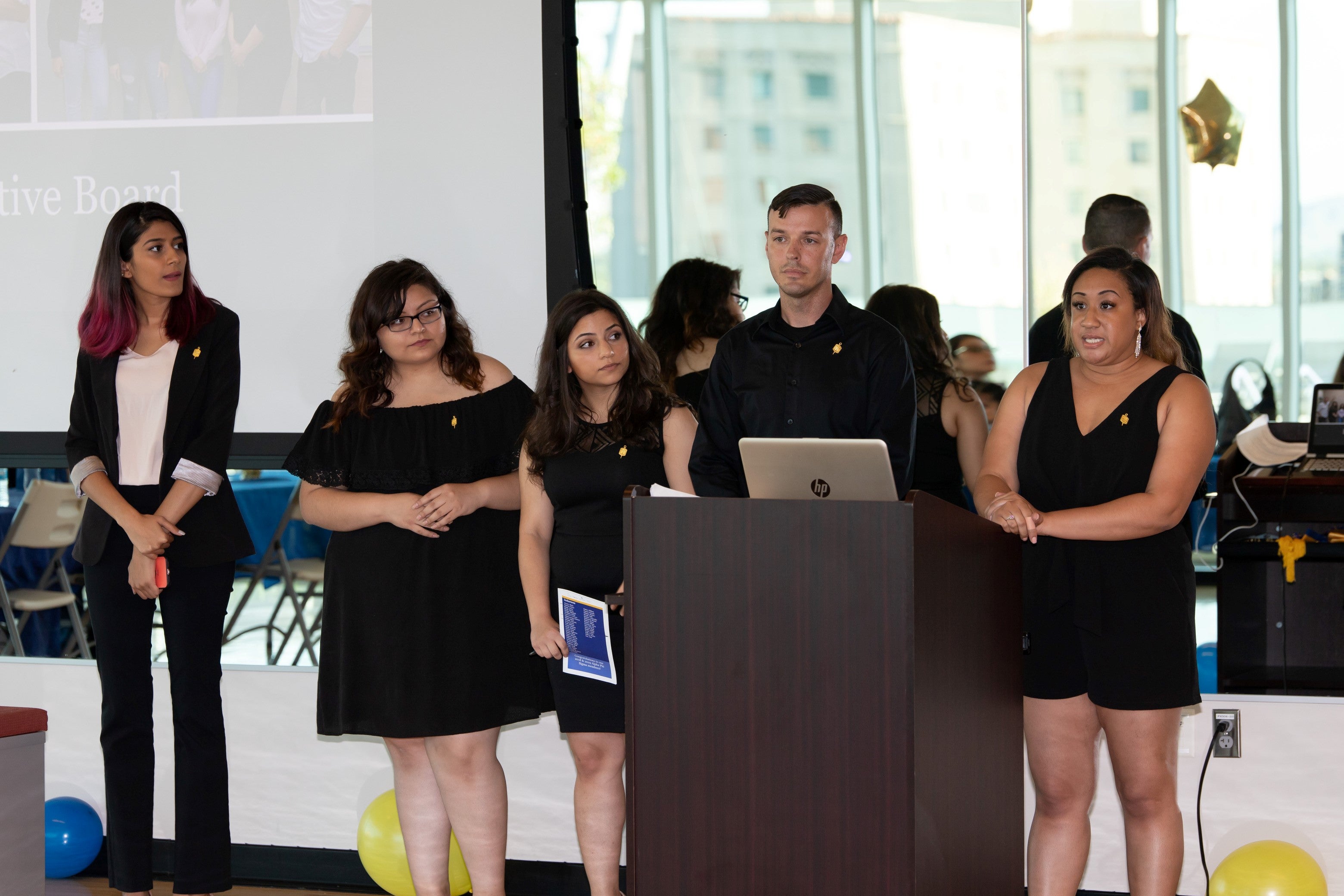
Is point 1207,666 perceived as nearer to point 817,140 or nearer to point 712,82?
point 817,140

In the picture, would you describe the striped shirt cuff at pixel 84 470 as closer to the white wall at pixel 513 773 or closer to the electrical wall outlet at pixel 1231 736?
the white wall at pixel 513 773

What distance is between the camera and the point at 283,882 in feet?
12.4

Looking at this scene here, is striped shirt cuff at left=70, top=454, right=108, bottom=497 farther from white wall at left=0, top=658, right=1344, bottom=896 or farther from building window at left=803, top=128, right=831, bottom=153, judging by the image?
building window at left=803, top=128, right=831, bottom=153

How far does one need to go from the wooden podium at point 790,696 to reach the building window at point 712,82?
3504 mm

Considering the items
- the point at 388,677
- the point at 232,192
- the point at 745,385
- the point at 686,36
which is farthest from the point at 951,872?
the point at 686,36

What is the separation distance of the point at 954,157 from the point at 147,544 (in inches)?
111

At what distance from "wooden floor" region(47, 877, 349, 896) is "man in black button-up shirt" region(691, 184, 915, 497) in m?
1.99

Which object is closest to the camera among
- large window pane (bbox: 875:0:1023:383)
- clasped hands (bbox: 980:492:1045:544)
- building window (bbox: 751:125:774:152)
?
clasped hands (bbox: 980:492:1045:544)

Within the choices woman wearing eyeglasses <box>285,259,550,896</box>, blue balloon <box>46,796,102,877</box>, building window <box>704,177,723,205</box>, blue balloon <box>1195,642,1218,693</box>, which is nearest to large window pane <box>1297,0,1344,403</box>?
blue balloon <box>1195,642,1218,693</box>

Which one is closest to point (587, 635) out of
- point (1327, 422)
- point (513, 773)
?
point (513, 773)

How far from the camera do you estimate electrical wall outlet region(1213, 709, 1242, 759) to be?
330 centimetres

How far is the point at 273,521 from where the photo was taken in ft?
19.3

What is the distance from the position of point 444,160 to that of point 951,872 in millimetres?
2553

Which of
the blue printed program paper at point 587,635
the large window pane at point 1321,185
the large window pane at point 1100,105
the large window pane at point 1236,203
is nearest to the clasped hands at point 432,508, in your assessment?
the blue printed program paper at point 587,635
